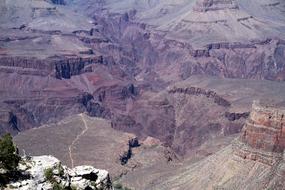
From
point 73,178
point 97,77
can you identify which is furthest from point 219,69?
point 73,178

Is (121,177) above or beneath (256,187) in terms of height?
beneath

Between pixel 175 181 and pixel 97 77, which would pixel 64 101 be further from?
pixel 175 181

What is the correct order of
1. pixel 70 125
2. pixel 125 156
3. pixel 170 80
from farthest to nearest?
pixel 170 80 < pixel 70 125 < pixel 125 156

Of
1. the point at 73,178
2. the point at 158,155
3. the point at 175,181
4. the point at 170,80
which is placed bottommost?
the point at 170,80

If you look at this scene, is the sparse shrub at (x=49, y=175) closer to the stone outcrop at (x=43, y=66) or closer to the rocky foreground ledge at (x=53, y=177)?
the rocky foreground ledge at (x=53, y=177)

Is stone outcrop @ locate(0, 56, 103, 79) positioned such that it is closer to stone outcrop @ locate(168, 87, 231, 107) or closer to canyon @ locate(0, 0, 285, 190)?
canyon @ locate(0, 0, 285, 190)

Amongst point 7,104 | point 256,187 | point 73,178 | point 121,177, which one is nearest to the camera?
point 73,178

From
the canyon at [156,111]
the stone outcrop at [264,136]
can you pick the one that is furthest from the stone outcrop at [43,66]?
the stone outcrop at [264,136]

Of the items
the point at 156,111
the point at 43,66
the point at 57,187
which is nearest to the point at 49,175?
the point at 57,187
